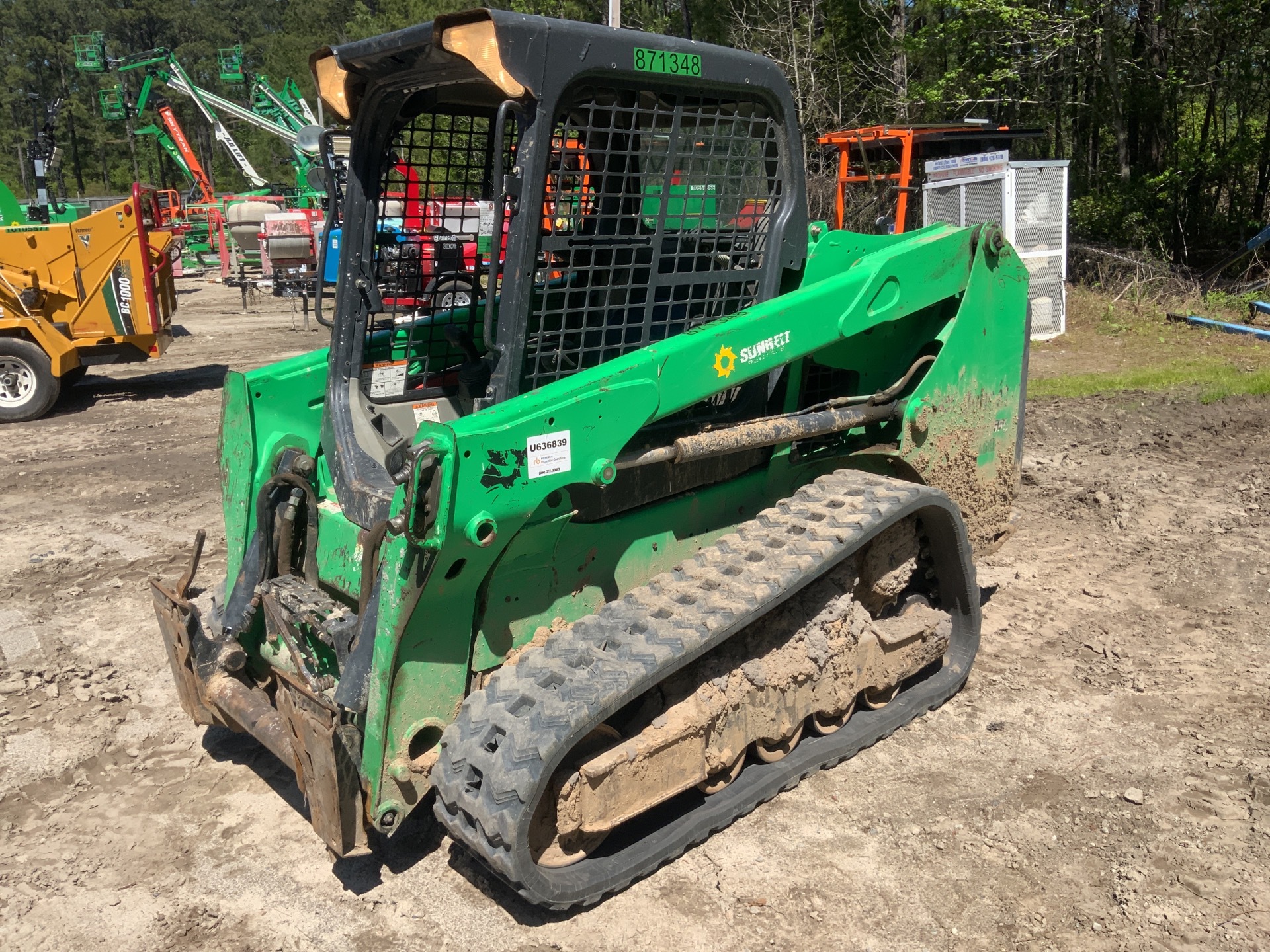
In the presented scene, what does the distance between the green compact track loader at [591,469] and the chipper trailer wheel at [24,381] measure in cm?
703

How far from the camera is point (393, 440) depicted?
3.53 meters

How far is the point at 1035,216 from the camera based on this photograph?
12430 millimetres

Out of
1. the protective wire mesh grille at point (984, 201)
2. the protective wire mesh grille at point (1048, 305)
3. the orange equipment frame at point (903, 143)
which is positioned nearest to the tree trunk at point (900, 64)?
the orange equipment frame at point (903, 143)

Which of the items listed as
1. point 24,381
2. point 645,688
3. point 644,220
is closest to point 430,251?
point 644,220

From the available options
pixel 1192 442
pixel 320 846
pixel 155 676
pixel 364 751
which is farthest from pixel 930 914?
pixel 1192 442

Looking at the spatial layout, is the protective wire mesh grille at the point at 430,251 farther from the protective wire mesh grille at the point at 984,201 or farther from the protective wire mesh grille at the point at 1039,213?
the protective wire mesh grille at the point at 1039,213

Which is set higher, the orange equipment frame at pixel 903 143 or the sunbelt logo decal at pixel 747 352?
the orange equipment frame at pixel 903 143

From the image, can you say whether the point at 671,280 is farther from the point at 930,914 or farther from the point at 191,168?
the point at 191,168

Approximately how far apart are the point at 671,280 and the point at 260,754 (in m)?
2.25

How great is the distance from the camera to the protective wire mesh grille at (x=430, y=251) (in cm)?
→ 351

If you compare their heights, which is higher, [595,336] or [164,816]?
[595,336]

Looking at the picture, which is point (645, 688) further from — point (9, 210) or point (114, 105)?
point (114, 105)

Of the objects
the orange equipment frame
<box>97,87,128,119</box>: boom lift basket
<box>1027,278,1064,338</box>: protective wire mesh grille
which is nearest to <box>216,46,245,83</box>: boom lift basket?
<box>97,87,128,119</box>: boom lift basket

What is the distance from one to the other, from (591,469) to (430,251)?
1.30 metres
